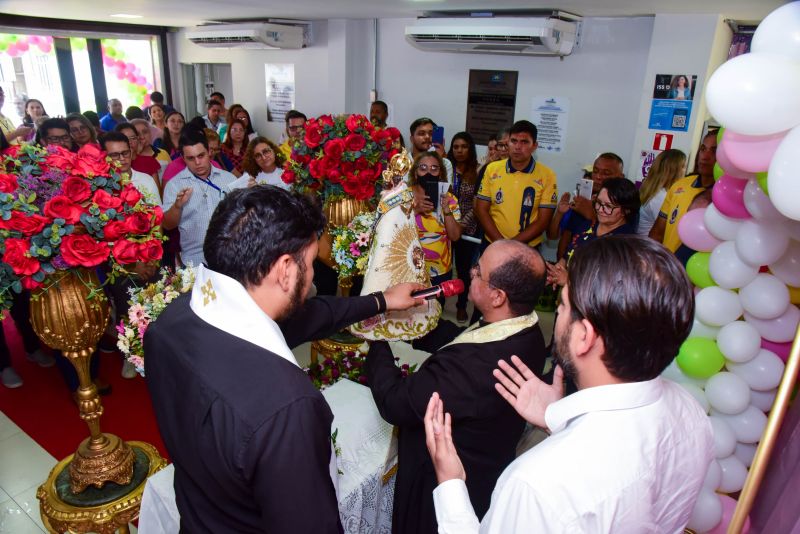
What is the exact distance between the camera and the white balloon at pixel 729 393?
71.7 inches

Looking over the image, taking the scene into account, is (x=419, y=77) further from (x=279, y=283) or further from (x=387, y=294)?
(x=279, y=283)

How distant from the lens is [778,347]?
1.83 metres

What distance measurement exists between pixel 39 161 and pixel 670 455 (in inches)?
74.4

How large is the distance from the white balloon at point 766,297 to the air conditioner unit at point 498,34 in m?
3.53

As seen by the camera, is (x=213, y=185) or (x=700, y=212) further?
(x=213, y=185)

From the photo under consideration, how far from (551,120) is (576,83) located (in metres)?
0.42

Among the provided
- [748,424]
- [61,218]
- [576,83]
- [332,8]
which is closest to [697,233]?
[748,424]

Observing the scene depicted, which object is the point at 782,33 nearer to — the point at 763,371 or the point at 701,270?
the point at 701,270

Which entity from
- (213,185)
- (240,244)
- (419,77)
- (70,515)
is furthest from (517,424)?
(419,77)

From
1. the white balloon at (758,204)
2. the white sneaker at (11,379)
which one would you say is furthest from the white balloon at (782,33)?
the white sneaker at (11,379)

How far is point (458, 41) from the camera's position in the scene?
16.8ft

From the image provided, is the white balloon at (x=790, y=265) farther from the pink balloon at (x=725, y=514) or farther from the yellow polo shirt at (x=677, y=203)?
the yellow polo shirt at (x=677, y=203)

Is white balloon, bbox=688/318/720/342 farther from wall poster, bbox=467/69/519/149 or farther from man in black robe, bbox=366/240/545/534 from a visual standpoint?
wall poster, bbox=467/69/519/149

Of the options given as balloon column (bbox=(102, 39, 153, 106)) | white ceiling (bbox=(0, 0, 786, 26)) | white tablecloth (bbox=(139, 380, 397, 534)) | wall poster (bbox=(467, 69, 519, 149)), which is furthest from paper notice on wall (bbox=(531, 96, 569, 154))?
balloon column (bbox=(102, 39, 153, 106))
